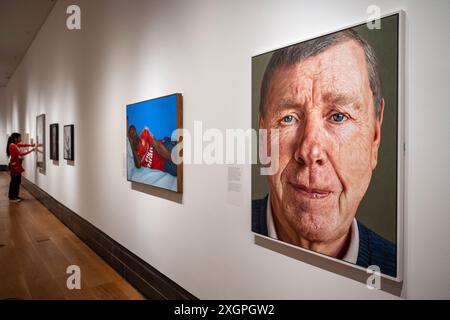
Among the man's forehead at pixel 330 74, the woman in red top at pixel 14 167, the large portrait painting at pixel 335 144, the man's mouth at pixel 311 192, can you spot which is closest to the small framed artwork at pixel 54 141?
the woman in red top at pixel 14 167

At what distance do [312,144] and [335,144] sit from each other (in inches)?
5.6

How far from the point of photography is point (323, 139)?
1663 mm

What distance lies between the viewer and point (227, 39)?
7.69 ft

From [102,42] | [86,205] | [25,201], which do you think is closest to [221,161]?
[102,42]

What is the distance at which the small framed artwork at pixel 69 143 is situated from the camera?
19.5 ft

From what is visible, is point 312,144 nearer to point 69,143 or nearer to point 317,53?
point 317,53

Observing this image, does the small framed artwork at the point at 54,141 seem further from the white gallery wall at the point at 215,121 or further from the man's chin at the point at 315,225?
the man's chin at the point at 315,225

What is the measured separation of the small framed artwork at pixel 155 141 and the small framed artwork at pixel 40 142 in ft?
20.4

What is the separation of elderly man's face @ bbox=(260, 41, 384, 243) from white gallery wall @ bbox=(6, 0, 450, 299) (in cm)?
19

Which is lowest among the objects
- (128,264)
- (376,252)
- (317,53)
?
(128,264)

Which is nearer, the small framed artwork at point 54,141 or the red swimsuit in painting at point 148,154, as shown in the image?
the red swimsuit in painting at point 148,154

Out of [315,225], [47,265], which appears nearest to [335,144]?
[315,225]

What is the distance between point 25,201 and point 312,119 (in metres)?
A: 10.4
